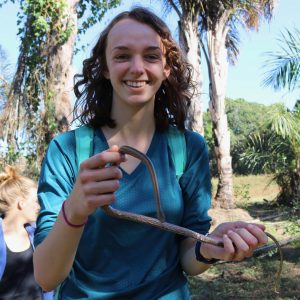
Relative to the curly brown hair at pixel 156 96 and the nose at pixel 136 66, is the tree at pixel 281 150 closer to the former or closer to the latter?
the curly brown hair at pixel 156 96

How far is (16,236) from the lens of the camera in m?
3.01

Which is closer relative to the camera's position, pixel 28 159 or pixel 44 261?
pixel 44 261

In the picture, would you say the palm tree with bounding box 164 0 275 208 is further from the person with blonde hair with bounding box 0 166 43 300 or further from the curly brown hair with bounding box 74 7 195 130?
the curly brown hair with bounding box 74 7 195 130

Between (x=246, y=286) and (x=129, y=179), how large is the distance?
15.7ft

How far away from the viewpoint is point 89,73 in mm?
1698

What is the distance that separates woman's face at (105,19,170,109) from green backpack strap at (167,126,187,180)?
13 cm

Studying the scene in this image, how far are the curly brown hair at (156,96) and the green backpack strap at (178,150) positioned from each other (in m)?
0.05

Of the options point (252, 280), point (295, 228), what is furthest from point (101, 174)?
point (295, 228)

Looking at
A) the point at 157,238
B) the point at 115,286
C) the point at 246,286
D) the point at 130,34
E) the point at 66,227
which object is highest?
the point at 130,34

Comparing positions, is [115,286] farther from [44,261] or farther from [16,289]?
[16,289]

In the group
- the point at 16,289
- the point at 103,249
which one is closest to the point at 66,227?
the point at 103,249

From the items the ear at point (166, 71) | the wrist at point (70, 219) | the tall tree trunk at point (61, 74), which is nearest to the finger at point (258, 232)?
the wrist at point (70, 219)

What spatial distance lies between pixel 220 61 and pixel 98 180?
12311 mm

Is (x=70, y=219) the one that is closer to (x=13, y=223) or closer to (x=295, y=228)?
(x=13, y=223)
